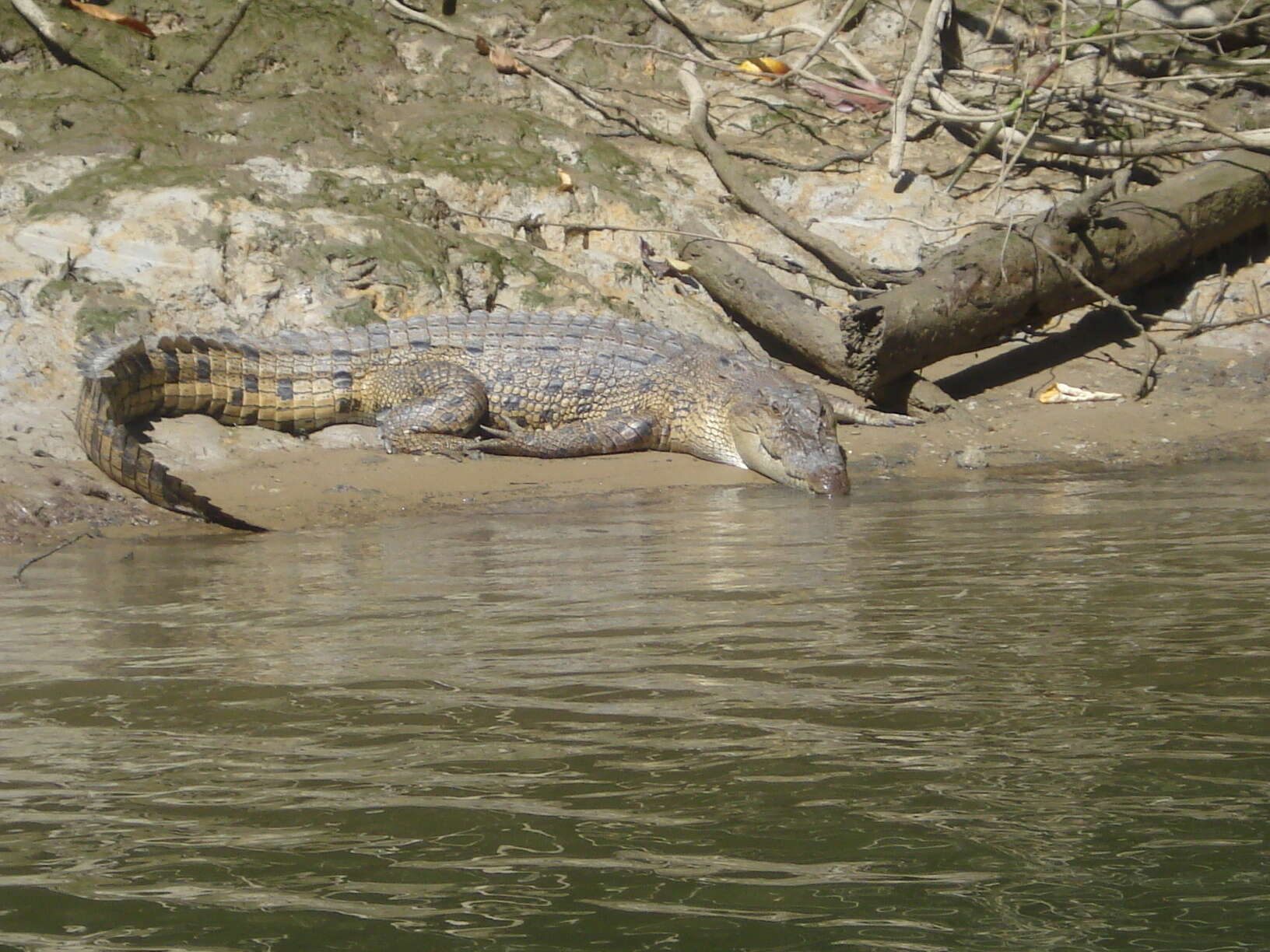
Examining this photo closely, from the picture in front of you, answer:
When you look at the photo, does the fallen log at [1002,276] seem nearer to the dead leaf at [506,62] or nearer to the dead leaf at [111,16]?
the dead leaf at [506,62]

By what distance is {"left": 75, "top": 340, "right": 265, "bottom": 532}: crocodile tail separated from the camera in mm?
5773

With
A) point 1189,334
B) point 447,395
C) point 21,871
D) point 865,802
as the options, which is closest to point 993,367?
point 1189,334

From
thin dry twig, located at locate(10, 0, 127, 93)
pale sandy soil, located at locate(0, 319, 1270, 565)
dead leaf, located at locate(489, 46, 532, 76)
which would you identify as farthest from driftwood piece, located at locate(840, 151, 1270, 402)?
thin dry twig, located at locate(10, 0, 127, 93)

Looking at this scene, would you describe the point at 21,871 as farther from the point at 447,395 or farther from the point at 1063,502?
the point at 447,395

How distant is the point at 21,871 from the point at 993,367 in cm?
768

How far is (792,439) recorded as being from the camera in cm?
730

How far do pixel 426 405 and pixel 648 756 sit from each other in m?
5.27

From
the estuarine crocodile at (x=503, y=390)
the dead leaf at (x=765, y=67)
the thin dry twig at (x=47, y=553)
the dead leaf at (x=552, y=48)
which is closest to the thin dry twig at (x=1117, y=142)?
the dead leaf at (x=765, y=67)

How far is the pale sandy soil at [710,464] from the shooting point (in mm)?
5914

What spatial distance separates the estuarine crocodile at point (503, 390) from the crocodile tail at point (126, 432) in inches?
0.7

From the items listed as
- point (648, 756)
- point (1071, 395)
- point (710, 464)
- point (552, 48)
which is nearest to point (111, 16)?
point (552, 48)

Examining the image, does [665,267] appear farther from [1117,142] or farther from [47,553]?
[47,553]

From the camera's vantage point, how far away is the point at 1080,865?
1979 mm

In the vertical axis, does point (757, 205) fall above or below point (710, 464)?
above
